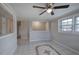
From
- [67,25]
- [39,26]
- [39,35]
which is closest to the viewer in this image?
[67,25]

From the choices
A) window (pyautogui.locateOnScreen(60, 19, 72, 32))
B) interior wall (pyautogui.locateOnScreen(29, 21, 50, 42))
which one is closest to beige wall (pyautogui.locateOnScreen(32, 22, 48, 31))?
interior wall (pyautogui.locateOnScreen(29, 21, 50, 42))

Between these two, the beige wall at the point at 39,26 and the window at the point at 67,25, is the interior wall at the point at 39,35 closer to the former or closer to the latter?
the beige wall at the point at 39,26

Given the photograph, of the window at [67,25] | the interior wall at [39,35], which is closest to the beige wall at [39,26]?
the interior wall at [39,35]

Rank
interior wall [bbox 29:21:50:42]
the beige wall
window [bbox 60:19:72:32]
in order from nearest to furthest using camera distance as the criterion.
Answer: window [bbox 60:19:72:32]
interior wall [bbox 29:21:50:42]
the beige wall

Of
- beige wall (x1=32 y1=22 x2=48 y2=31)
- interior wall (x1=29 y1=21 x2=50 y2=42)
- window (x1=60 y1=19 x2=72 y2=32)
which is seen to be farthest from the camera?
beige wall (x1=32 y1=22 x2=48 y2=31)

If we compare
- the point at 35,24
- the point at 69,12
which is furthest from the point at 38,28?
the point at 69,12

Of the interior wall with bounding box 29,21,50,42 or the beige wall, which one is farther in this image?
the beige wall

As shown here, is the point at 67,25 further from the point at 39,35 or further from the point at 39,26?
the point at 39,26

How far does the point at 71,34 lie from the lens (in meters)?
4.62

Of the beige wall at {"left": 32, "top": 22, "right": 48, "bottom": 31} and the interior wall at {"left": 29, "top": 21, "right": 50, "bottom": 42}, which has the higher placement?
the beige wall at {"left": 32, "top": 22, "right": 48, "bottom": 31}

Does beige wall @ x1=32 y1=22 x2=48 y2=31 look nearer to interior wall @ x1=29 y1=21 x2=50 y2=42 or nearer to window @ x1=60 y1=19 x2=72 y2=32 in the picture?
interior wall @ x1=29 y1=21 x2=50 y2=42

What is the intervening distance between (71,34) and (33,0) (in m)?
4.09

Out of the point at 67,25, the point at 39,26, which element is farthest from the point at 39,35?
the point at 67,25
